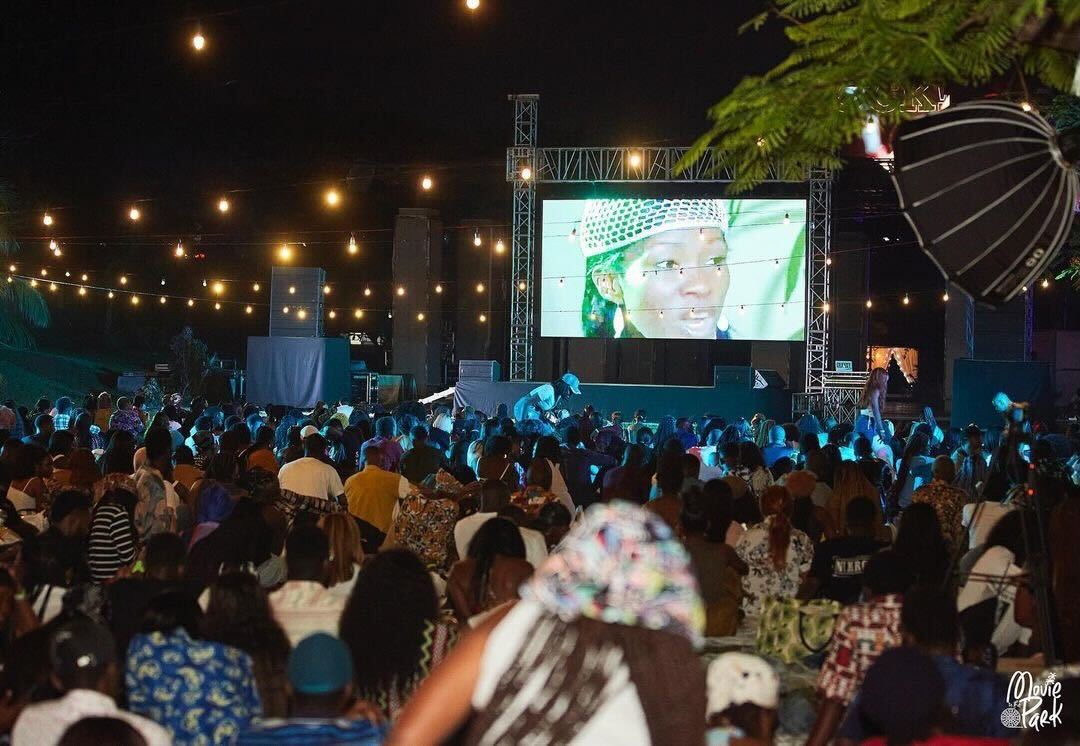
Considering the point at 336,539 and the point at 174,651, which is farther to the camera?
the point at 336,539

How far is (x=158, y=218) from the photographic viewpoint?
125 feet

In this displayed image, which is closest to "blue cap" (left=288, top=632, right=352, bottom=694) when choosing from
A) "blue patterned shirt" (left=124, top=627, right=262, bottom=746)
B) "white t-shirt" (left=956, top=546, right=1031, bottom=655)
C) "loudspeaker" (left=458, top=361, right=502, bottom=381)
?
"blue patterned shirt" (left=124, top=627, right=262, bottom=746)

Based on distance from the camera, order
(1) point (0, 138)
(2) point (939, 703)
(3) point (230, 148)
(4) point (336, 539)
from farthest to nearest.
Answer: (3) point (230, 148)
(1) point (0, 138)
(4) point (336, 539)
(2) point (939, 703)

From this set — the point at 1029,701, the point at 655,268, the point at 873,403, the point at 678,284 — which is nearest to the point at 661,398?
the point at 678,284

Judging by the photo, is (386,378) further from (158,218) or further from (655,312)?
(158,218)

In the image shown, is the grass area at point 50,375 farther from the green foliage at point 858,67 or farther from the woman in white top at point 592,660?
the woman in white top at point 592,660

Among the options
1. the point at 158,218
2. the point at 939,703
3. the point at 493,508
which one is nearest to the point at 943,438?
the point at 493,508

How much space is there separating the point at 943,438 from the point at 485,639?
1156 centimetres

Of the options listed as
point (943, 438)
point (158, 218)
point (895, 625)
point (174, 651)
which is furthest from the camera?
point (158, 218)

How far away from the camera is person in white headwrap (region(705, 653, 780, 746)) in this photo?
365cm

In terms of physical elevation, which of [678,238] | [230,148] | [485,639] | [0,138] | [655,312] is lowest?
[485,639]

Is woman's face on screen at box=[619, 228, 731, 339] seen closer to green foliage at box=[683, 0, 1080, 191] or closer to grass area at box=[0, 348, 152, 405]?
grass area at box=[0, 348, 152, 405]

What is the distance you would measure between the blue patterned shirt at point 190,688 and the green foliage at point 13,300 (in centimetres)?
1974

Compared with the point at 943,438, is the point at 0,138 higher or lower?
higher
